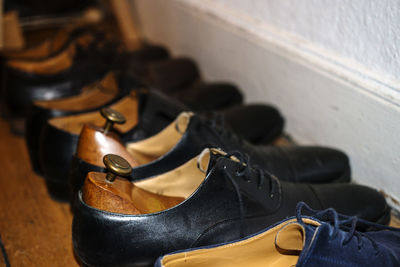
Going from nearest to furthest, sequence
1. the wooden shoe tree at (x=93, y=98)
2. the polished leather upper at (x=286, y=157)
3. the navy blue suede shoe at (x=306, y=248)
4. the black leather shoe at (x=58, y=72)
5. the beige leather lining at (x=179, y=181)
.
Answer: the navy blue suede shoe at (x=306, y=248) → the beige leather lining at (x=179, y=181) → the polished leather upper at (x=286, y=157) → the wooden shoe tree at (x=93, y=98) → the black leather shoe at (x=58, y=72)

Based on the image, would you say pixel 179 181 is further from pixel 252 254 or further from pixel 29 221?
pixel 29 221

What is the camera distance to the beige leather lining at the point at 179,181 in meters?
0.69

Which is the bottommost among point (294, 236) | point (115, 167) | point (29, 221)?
point (29, 221)

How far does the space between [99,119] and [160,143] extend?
0.16 m

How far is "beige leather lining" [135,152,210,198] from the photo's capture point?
694 mm

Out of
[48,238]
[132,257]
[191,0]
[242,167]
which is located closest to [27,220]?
[48,238]

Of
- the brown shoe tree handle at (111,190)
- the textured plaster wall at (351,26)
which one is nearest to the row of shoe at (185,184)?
the brown shoe tree handle at (111,190)

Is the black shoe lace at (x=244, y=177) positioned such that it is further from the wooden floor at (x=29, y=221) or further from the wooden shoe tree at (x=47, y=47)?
the wooden shoe tree at (x=47, y=47)

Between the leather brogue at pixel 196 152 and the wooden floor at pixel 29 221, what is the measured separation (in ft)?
0.53

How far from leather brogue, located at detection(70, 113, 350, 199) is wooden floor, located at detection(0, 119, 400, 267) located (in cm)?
16

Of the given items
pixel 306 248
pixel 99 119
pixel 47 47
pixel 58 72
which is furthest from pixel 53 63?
pixel 306 248

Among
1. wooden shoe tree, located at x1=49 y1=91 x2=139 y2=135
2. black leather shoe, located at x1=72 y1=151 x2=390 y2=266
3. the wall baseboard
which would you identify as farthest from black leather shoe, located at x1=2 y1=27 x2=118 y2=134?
black leather shoe, located at x1=72 y1=151 x2=390 y2=266

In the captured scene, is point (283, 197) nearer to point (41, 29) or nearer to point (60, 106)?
point (60, 106)

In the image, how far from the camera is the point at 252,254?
61 centimetres
